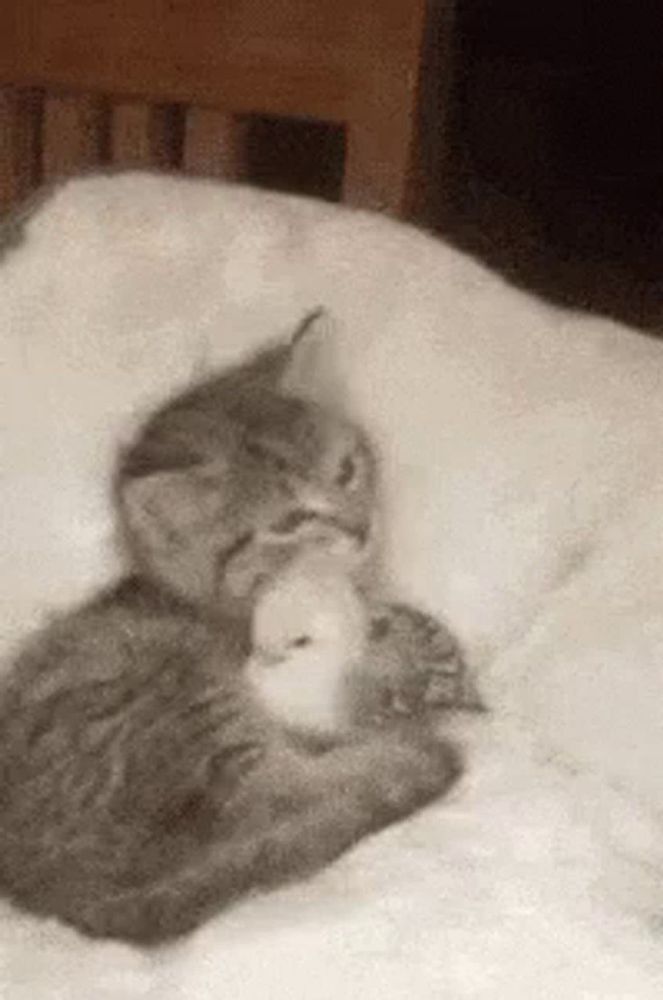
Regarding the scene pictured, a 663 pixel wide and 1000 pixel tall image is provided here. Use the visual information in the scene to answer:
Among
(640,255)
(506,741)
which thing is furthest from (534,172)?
(506,741)

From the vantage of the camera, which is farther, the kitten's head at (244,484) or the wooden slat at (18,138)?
the wooden slat at (18,138)

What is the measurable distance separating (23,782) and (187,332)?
218 millimetres

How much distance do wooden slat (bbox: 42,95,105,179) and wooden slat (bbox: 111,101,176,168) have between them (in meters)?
0.01

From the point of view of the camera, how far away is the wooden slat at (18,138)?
1.07 metres

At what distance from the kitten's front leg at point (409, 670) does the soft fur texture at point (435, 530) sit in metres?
0.01

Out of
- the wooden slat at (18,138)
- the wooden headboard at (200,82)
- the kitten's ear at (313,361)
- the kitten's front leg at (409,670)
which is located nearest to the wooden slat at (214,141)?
the wooden headboard at (200,82)

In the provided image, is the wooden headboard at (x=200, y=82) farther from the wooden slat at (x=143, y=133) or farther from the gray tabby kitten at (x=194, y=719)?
the gray tabby kitten at (x=194, y=719)

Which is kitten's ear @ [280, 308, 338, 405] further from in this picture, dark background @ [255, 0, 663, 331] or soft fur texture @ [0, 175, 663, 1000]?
dark background @ [255, 0, 663, 331]

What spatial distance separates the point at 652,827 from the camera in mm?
716

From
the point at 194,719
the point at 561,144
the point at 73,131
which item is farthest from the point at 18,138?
the point at 194,719

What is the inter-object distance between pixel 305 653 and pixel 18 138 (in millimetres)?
487

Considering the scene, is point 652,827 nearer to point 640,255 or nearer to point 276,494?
point 276,494

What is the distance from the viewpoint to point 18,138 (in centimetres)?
107

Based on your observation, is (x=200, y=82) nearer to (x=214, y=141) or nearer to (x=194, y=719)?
(x=214, y=141)
